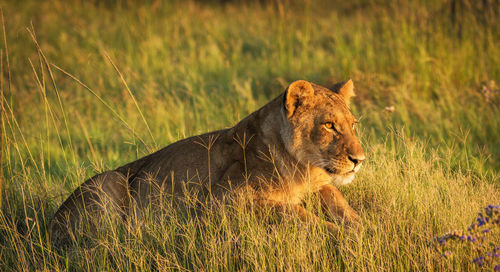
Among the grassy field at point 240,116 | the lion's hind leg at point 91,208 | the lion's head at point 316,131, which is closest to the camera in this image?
the grassy field at point 240,116

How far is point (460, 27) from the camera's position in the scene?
898 cm

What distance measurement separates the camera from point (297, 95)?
151 inches

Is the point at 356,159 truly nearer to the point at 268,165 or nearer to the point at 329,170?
the point at 329,170

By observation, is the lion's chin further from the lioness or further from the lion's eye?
the lion's eye

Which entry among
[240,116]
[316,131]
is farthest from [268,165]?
[240,116]

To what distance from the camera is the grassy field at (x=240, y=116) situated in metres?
3.52

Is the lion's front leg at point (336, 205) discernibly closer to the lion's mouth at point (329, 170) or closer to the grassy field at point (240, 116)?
the grassy field at point (240, 116)

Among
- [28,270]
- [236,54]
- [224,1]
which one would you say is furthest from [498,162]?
[224,1]

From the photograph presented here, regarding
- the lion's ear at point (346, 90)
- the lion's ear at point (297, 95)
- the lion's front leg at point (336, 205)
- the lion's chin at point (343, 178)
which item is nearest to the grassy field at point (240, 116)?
the lion's front leg at point (336, 205)

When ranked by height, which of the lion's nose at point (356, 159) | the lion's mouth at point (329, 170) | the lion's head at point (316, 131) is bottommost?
the lion's mouth at point (329, 170)

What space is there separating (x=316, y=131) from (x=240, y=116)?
356cm

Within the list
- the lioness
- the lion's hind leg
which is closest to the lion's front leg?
the lioness

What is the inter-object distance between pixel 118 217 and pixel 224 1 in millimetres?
16780

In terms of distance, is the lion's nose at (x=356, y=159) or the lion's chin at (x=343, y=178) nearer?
the lion's nose at (x=356, y=159)
